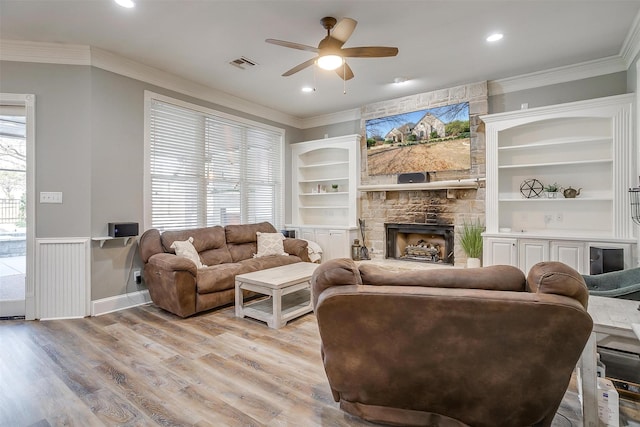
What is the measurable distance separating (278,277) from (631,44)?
456cm

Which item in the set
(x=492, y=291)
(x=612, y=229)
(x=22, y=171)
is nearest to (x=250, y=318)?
(x=492, y=291)

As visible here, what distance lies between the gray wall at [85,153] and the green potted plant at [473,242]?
458cm

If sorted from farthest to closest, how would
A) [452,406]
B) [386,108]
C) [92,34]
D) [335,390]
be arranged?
[386,108]
[92,34]
[335,390]
[452,406]

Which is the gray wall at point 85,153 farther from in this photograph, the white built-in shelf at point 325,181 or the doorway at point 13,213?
the white built-in shelf at point 325,181

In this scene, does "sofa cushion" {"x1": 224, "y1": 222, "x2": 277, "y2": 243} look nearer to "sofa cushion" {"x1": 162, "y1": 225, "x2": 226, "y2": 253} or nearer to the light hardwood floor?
"sofa cushion" {"x1": 162, "y1": 225, "x2": 226, "y2": 253}

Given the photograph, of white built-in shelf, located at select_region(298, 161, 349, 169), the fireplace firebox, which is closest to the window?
white built-in shelf, located at select_region(298, 161, 349, 169)

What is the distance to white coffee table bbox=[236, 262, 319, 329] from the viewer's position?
3.30 m

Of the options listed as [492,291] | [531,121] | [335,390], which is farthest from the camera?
[531,121]

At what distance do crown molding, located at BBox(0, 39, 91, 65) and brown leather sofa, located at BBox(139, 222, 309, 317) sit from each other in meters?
2.09

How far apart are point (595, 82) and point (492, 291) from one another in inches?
168

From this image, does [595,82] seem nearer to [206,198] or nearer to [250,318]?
[250,318]

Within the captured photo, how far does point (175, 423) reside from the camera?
1.83 metres

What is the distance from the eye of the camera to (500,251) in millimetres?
4227

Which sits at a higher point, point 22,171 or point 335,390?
point 22,171
